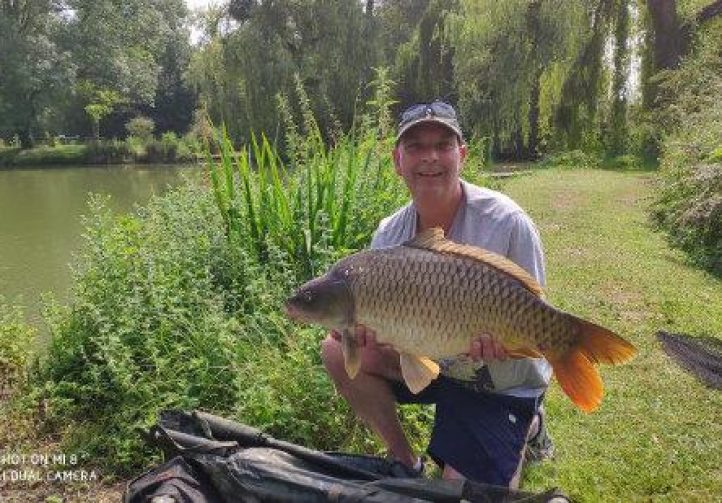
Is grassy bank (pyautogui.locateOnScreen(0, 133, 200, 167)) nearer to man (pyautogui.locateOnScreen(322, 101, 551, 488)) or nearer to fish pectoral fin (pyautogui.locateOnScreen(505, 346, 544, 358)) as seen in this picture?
man (pyautogui.locateOnScreen(322, 101, 551, 488))

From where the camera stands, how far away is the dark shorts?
2264mm

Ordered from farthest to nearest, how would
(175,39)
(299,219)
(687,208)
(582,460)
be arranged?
(175,39) < (687,208) < (299,219) < (582,460)

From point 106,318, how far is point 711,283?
5150 millimetres

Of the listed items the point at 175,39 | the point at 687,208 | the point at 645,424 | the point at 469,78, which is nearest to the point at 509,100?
the point at 469,78

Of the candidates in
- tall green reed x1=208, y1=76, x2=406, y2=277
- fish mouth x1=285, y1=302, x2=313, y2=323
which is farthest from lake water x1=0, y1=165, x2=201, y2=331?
fish mouth x1=285, y1=302, x2=313, y2=323

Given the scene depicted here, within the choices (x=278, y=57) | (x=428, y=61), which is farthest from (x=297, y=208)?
(x=428, y=61)

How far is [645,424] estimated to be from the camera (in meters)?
3.28

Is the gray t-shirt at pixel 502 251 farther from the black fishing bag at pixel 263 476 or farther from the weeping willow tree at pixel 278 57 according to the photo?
the weeping willow tree at pixel 278 57

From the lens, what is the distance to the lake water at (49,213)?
728 cm

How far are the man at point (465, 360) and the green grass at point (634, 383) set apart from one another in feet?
1.79

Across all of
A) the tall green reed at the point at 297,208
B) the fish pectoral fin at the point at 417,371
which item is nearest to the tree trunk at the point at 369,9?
the tall green reed at the point at 297,208

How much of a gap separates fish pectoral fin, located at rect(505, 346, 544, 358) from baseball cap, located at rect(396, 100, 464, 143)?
0.82 m

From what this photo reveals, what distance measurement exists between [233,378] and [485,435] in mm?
1494

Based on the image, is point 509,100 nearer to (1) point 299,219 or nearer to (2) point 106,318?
(1) point 299,219
